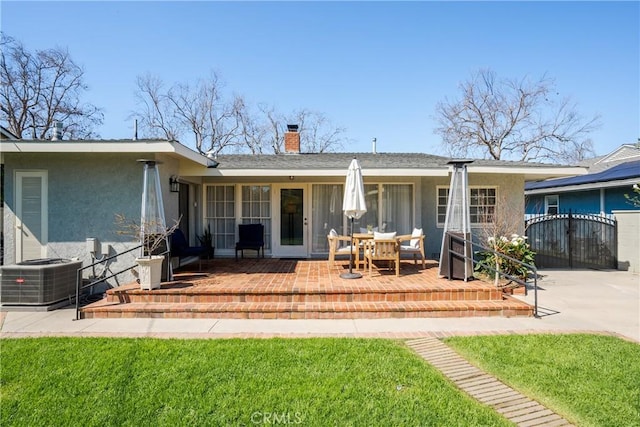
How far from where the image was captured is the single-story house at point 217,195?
7375mm

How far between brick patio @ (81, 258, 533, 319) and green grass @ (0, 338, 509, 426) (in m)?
1.11

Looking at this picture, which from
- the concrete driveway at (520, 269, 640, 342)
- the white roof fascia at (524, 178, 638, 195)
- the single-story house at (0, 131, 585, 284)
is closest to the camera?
the concrete driveway at (520, 269, 640, 342)

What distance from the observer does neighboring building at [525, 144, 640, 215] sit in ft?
42.6

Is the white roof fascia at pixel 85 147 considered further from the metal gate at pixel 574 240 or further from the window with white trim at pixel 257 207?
the metal gate at pixel 574 240

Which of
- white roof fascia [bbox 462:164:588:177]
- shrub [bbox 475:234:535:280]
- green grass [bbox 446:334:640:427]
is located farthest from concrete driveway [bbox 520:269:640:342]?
white roof fascia [bbox 462:164:588:177]

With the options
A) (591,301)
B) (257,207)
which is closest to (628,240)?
(591,301)

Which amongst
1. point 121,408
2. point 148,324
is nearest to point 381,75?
point 148,324

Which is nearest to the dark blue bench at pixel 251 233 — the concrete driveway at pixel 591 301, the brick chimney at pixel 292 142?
the brick chimney at pixel 292 142

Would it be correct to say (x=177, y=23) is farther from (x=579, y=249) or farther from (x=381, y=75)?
(x=579, y=249)

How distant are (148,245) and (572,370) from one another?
22.1 ft

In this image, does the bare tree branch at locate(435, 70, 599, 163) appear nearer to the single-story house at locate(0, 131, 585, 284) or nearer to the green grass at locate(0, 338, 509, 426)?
the single-story house at locate(0, 131, 585, 284)

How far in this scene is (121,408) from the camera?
3.13 m

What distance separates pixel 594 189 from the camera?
14.5 m

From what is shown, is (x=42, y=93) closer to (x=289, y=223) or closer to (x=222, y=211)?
(x=222, y=211)
